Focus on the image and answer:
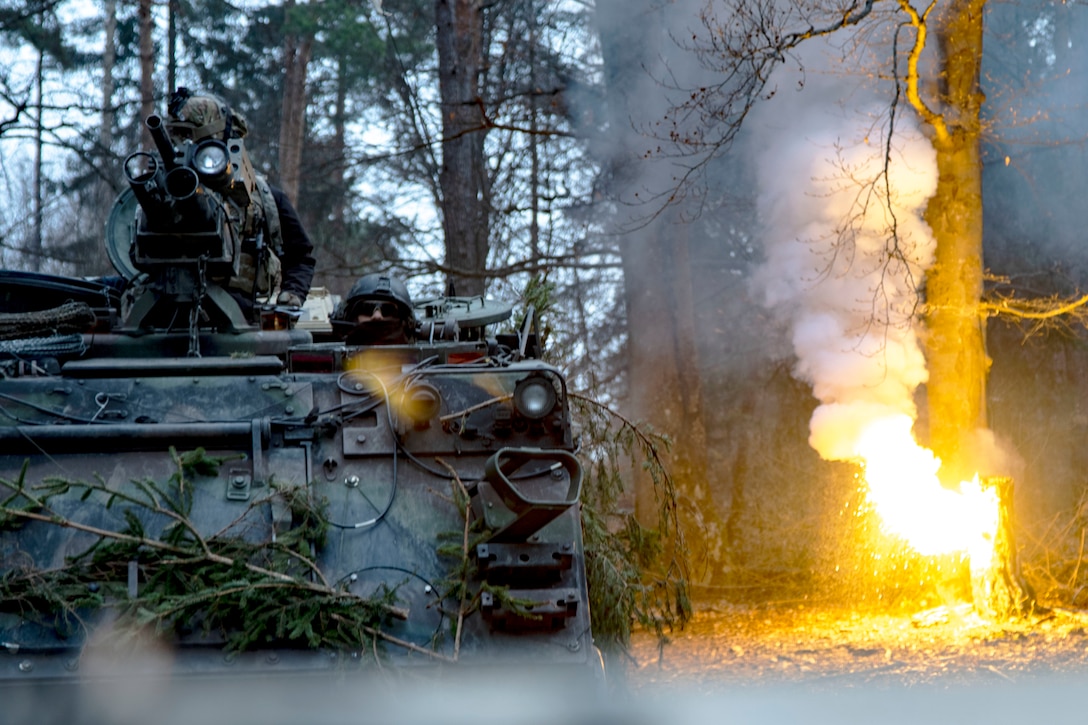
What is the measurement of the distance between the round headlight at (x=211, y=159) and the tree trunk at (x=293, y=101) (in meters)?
14.1

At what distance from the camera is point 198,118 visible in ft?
23.9

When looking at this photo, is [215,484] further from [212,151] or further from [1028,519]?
[1028,519]

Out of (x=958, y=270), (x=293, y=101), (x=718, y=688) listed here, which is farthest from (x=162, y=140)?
→ (x=293, y=101)

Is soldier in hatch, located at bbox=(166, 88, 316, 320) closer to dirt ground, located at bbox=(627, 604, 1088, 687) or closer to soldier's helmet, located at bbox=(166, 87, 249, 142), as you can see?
soldier's helmet, located at bbox=(166, 87, 249, 142)

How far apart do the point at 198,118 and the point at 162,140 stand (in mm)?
1846

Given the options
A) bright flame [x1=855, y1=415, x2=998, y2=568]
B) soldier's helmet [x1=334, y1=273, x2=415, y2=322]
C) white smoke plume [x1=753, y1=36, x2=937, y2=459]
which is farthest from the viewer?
white smoke plume [x1=753, y1=36, x2=937, y2=459]

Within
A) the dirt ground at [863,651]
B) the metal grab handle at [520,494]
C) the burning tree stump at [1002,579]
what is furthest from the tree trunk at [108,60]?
the metal grab handle at [520,494]

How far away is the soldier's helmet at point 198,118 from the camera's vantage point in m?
7.19

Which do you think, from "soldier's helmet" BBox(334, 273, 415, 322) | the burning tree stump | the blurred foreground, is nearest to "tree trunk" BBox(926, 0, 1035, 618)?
the burning tree stump

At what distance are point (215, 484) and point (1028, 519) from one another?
1157 cm

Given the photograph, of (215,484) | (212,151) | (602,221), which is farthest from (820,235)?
(215,484)

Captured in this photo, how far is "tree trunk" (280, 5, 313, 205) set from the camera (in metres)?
20.0

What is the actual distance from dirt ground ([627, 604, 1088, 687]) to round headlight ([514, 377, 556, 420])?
3.40 metres

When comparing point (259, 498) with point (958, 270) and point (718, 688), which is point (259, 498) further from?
point (958, 270)
